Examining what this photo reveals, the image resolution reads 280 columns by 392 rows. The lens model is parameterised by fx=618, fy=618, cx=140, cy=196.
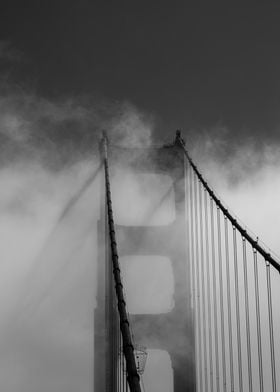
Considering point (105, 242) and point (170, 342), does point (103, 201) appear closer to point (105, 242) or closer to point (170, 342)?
point (105, 242)

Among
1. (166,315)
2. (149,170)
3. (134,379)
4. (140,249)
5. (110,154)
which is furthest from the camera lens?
(110,154)

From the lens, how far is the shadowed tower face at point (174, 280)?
581 inches

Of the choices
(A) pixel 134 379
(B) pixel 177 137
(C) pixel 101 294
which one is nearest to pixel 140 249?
(C) pixel 101 294

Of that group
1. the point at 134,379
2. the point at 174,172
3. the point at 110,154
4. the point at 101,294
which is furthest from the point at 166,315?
the point at 134,379

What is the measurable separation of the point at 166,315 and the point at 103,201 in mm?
5098

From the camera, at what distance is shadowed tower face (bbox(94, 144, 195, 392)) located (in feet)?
48.4

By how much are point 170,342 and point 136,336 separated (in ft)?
2.83

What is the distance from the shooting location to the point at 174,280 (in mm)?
15406

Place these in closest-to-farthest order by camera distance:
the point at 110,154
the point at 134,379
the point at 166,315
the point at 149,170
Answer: the point at 134,379 → the point at 166,315 → the point at 149,170 → the point at 110,154

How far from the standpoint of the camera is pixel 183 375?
48.5 feet

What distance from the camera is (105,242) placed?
53.2 ft

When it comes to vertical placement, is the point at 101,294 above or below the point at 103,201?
below

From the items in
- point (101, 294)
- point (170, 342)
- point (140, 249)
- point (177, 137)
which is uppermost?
point (177, 137)

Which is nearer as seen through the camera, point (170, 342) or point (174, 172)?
point (170, 342)
